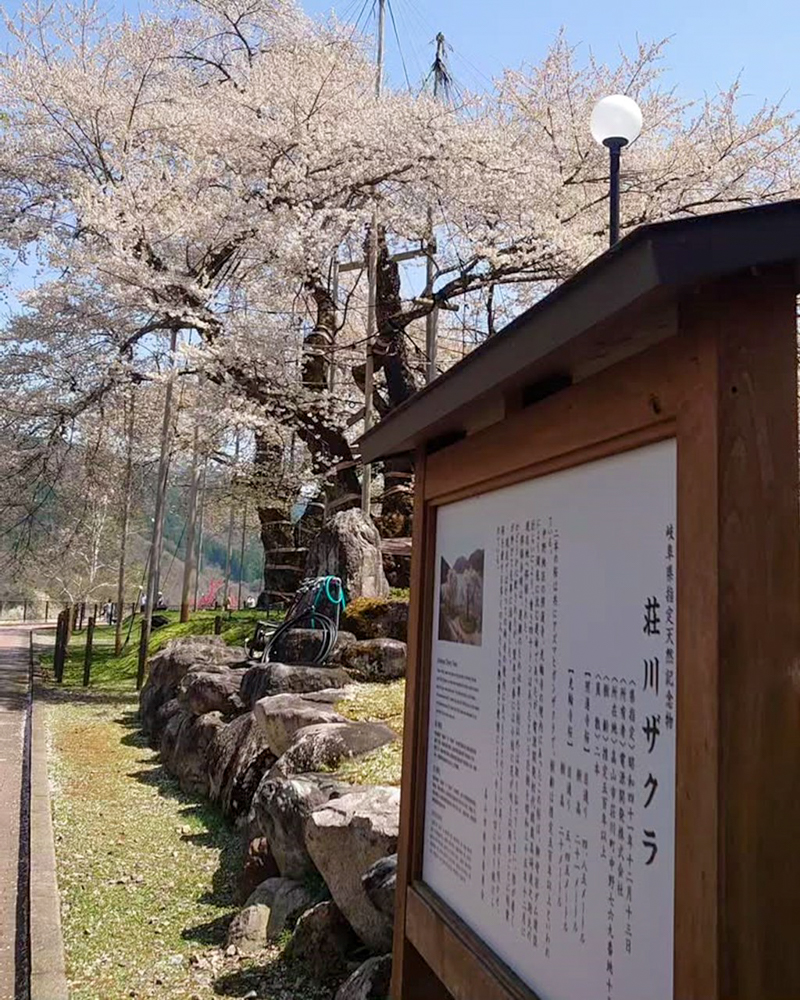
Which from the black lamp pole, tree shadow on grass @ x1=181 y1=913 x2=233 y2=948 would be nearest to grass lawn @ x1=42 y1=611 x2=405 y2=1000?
tree shadow on grass @ x1=181 y1=913 x2=233 y2=948

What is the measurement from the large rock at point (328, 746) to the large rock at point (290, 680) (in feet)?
6.24

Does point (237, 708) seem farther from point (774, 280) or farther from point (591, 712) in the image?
point (774, 280)

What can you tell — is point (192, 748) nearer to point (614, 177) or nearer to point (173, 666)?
point (173, 666)

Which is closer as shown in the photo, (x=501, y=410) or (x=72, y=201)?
(x=501, y=410)

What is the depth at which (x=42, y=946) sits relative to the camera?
473 cm

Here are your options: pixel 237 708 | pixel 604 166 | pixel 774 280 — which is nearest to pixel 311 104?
pixel 604 166

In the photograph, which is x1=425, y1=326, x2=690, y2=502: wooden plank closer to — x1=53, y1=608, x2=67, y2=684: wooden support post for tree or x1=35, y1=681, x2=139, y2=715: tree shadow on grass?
x1=35, y1=681, x2=139, y2=715: tree shadow on grass

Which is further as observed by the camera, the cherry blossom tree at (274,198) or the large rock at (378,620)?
the cherry blossom tree at (274,198)

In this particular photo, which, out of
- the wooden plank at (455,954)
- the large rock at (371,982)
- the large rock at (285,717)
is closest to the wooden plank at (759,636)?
the wooden plank at (455,954)

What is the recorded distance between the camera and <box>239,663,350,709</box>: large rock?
8312mm

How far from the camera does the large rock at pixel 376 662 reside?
360 inches

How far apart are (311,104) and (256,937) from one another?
13.5m

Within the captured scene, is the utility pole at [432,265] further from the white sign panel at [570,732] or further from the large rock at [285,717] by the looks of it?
the white sign panel at [570,732]

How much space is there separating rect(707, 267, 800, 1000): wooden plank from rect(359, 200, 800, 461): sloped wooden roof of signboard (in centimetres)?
12
